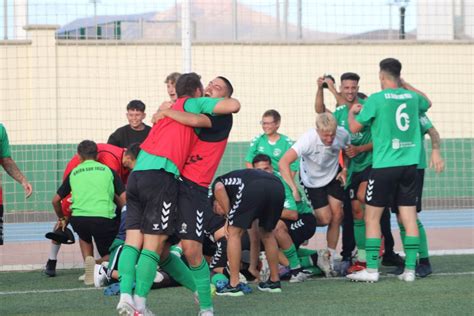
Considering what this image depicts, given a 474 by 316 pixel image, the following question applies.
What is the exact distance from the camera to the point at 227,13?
15.9 metres

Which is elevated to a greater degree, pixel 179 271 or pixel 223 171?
pixel 223 171

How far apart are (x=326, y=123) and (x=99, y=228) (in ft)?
7.90

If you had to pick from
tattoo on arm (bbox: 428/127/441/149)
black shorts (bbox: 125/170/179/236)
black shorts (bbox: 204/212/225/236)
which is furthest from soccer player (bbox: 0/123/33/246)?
tattoo on arm (bbox: 428/127/441/149)

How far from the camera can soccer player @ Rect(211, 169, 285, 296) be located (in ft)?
27.7

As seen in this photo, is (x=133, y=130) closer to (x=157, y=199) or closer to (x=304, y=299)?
(x=304, y=299)

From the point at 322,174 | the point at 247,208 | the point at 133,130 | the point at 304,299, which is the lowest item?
the point at 304,299

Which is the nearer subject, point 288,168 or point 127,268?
point 127,268

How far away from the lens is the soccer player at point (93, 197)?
9617mm

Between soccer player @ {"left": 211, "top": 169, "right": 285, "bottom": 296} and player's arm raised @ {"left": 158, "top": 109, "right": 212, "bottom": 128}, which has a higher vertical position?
player's arm raised @ {"left": 158, "top": 109, "right": 212, "bottom": 128}

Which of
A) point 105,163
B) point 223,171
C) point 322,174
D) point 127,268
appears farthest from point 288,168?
point 223,171

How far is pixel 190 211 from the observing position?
7.14 meters

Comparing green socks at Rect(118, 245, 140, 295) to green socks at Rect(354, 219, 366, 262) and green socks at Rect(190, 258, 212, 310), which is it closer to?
green socks at Rect(190, 258, 212, 310)

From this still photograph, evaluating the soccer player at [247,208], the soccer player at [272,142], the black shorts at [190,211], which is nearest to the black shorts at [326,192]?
the soccer player at [272,142]

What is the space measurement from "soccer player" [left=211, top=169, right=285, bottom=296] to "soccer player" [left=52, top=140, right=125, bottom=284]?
143 cm
